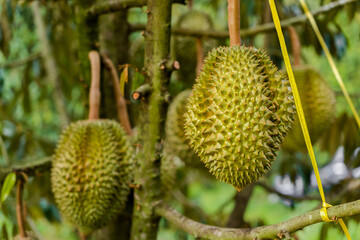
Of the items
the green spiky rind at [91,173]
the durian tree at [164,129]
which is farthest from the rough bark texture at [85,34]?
the green spiky rind at [91,173]

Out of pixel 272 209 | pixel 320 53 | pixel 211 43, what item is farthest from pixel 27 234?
pixel 272 209

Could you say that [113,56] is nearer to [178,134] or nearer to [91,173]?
[178,134]

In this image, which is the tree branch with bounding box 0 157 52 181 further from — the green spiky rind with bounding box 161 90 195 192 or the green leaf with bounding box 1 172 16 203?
the green spiky rind with bounding box 161 90 195 192

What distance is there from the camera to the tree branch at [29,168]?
2.69ft

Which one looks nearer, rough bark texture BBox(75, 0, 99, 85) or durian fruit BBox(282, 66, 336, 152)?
rough bark texture BBox(75, 0, 99, 85)

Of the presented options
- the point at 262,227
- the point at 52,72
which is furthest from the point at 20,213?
the point at 52,72

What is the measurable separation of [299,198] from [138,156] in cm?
67

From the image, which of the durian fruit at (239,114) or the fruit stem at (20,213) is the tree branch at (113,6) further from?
the fruit stem at (20,213)

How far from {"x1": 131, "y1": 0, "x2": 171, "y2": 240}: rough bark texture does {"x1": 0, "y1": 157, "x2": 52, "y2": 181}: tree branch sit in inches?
10.4

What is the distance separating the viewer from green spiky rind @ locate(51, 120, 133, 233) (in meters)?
0.80

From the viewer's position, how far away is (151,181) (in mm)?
773

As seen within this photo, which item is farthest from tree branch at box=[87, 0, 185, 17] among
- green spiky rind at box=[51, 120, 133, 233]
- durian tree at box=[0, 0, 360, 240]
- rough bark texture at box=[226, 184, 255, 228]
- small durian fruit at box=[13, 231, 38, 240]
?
rough bark texture at box=[226, 184, 255, 228]

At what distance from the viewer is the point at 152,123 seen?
29.3 inches

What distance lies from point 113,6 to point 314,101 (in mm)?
663
